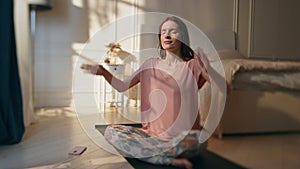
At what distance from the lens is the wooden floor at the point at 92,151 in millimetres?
1380

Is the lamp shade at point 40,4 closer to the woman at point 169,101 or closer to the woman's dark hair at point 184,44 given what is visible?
the woman at point 169,101

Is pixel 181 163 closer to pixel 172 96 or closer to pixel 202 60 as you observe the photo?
pixel 172 96

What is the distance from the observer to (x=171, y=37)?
4.74 ft

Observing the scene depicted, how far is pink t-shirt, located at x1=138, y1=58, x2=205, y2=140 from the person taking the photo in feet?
4.64

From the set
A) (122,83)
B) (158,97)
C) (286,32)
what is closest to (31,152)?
(122,83)

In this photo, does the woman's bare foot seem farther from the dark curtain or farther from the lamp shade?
the lamp shade

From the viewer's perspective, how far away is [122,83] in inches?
63.2

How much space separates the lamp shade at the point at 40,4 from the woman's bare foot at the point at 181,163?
1.89 m

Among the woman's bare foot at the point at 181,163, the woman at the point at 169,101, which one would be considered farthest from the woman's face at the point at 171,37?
the woman's bare foot at the point at 181,163

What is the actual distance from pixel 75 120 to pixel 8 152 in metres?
0.92

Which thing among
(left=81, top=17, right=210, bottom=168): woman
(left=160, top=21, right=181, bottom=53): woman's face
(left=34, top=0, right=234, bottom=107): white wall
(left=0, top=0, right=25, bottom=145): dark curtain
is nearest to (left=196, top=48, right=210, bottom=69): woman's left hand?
(left=81, top=17, right=210, bottom=168): woman

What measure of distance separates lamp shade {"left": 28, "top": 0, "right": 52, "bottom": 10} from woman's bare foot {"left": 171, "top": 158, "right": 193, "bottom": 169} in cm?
189

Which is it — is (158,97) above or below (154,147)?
above

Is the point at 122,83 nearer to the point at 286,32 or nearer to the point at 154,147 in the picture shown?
the point at 154,147
